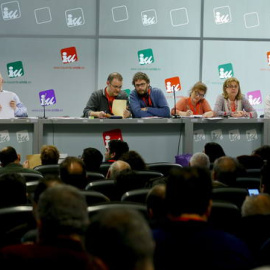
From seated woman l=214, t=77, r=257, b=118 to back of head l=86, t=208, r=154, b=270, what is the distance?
19.1 feet

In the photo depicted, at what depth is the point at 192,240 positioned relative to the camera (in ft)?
6.40

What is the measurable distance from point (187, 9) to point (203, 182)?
7241 mm

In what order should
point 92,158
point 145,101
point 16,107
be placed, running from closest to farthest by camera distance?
point 92,158
point 16,107
point 145,101

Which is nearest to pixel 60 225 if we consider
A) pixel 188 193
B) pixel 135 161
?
pixel 188 193

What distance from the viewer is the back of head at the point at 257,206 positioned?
280 centimetres

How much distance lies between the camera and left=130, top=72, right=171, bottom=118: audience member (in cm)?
685

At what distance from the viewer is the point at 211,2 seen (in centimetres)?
908

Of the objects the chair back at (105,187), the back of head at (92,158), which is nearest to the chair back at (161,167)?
the back of head at (92,158)

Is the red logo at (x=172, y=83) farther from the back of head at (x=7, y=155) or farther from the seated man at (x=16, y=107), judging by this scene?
the back of head at (x=7, y=155)

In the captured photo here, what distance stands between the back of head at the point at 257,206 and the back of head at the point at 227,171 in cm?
109

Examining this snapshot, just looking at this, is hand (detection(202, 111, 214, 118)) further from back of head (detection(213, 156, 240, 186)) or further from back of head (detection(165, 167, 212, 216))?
back of head (detection(165, 167, 212, 216))

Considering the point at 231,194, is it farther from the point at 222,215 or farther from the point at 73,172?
the point at 73,172

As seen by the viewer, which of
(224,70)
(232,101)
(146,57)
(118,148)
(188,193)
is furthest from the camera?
(224,70)

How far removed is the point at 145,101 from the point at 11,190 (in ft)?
12.9
